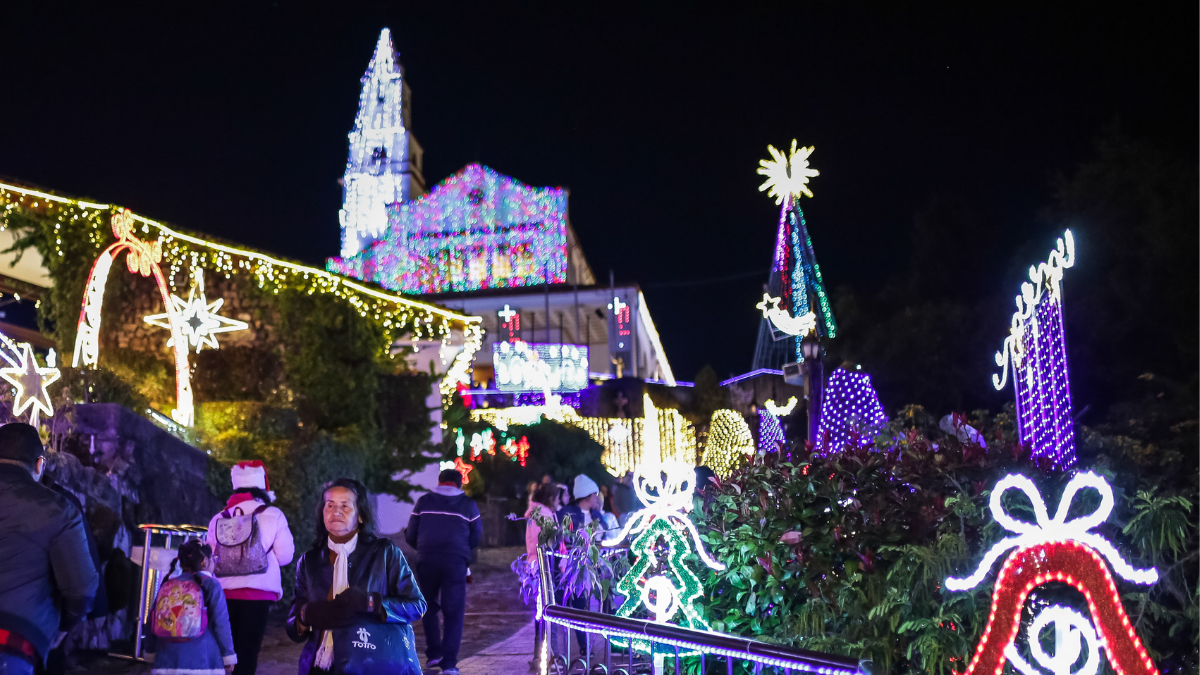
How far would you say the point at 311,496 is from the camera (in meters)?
12.7

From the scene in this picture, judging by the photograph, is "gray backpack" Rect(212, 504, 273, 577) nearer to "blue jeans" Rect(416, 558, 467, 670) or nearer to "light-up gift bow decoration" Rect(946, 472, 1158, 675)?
"blue jeans" Rect(416, 558, 467, 670)

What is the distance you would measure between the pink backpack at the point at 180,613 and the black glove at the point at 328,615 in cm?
116

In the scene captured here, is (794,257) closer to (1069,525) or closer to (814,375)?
(814,375)

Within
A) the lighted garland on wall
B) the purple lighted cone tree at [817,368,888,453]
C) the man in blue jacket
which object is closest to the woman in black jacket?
the man in blue jacket

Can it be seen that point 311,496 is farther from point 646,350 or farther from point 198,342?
point 646,350

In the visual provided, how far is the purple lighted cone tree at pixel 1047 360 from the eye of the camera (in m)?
8.62

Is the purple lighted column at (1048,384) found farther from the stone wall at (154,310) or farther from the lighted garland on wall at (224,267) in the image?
the stone wall at (154,310)

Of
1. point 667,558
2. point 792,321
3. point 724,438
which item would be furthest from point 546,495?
point 724,438

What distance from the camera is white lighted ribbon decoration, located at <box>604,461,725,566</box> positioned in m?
6.18

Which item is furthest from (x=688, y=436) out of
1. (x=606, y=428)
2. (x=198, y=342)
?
(x=198, y=342)

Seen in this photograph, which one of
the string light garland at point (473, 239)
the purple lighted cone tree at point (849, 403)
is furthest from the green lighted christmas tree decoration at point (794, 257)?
the string light garland at point (473, 239)

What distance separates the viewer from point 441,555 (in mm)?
7828

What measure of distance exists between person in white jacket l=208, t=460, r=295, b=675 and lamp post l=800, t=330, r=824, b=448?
8.81m

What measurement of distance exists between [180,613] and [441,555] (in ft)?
9.74
